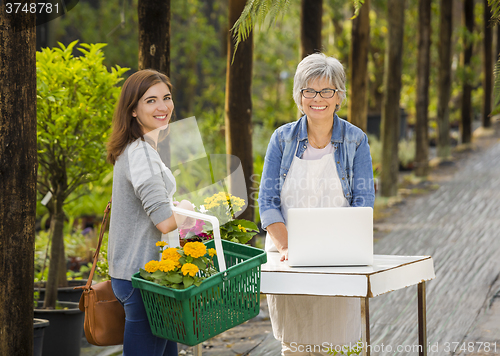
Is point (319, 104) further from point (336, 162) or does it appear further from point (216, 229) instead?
point (216, 229)

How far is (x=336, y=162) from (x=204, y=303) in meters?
0.97

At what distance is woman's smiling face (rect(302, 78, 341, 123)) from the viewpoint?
252 centimetres

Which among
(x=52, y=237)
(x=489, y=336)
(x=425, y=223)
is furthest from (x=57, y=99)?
(x=425, y=223)

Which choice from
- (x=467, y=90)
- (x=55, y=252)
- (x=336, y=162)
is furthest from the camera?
(x=467, y=90)

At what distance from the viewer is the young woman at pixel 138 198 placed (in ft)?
7.04

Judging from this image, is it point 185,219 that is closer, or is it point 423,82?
point 185,219

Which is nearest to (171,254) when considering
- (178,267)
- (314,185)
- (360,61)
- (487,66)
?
(178,267)

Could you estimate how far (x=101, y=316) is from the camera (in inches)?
93.1

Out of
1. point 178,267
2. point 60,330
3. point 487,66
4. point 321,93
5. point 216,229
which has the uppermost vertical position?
point 487,66

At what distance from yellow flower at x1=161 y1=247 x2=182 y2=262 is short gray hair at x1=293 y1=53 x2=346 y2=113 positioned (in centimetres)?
94

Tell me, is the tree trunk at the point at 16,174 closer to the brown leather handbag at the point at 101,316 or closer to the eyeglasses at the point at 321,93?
the brown leather handbag at the point at 101,316

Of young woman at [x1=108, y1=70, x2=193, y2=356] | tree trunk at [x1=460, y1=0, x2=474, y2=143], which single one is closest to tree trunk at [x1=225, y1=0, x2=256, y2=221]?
young woman at [x1=108, y1=70, x2=193, y2=356]

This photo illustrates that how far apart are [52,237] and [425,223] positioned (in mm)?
5082

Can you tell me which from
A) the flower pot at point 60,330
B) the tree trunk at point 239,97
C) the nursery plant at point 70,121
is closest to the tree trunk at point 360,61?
Result: the tree trunk at point 239,97
